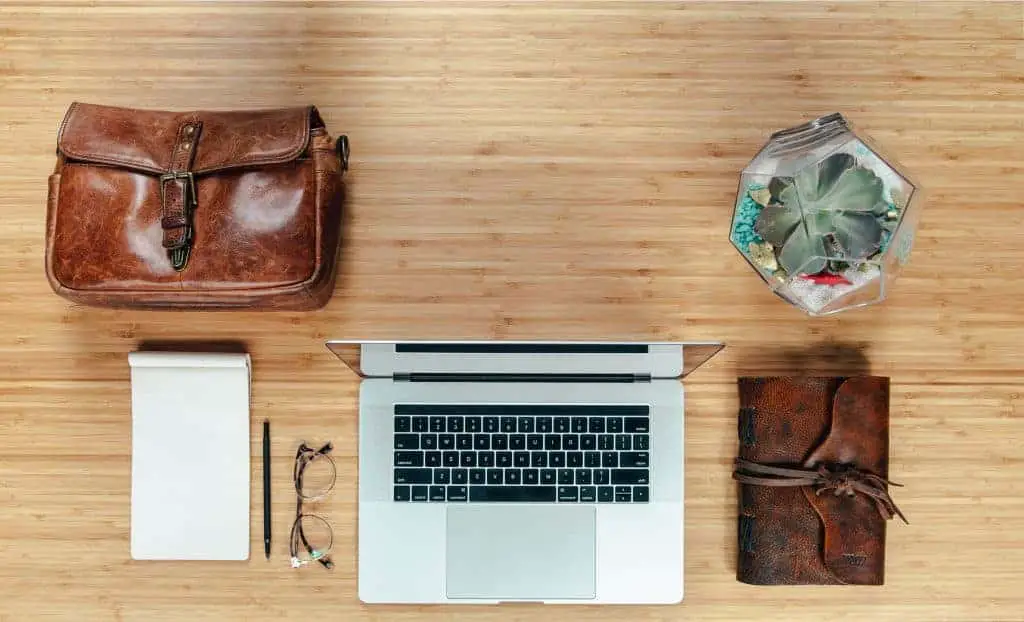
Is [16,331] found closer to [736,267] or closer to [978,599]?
[736,267]

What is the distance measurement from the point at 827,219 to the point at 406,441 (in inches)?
24.1

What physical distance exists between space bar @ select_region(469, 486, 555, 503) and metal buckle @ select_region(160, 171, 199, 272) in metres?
0.48

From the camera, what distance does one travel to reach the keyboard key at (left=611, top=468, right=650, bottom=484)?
97 cm

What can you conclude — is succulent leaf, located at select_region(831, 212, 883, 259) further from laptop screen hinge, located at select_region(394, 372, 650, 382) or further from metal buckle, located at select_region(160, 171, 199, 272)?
metal buckle, located at select_region(160, 171, 199, 272)

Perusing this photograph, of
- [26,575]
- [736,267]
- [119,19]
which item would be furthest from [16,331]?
[736,267]

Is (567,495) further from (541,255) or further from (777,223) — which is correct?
(777,223)

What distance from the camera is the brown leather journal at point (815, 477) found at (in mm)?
951

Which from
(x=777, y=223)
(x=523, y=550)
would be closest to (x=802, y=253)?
(x=777, y=223)

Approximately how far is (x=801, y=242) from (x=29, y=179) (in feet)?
3.44

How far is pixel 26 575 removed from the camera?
3.26 feet

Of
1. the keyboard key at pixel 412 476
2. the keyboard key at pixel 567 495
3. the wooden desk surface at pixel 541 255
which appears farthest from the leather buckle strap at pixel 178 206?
the keyboard key at pixel 567 495

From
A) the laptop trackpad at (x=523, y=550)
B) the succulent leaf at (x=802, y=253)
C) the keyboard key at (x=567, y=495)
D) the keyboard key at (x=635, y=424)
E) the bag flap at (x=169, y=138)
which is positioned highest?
the bag flap at (x=169, y=138)

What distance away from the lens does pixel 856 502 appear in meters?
0.95

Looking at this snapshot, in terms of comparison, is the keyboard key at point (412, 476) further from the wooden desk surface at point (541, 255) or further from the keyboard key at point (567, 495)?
the keyboard key at point (567, 495)
